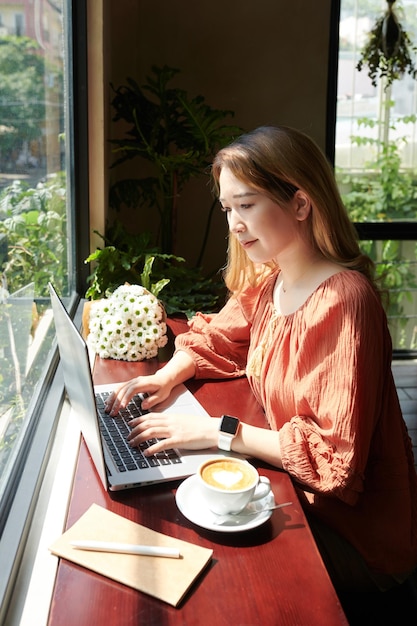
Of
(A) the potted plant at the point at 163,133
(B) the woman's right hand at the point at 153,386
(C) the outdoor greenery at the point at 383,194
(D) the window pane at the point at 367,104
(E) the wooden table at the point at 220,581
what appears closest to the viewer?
(E) the wooden table at the point at 220,581

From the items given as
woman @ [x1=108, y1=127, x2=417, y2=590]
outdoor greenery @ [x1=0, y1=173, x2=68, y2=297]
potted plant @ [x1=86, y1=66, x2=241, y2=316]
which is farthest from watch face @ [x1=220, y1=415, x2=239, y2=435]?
potted plant @ [x1=86, y1=66, x2=241, y2=316]

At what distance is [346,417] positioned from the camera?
1.25 metres

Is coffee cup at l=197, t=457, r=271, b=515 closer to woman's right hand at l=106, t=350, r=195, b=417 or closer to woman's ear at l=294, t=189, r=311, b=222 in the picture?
woman's right hand at l=106, t=350, r=195, b=417

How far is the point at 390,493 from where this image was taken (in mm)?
1405

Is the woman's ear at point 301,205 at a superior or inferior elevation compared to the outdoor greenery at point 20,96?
inferior

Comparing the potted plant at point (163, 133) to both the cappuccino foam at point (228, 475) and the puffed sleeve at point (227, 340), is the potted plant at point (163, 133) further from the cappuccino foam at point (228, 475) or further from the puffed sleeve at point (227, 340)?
the cappuccino foam at point (228, 475)

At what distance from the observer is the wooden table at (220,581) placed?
0.88 meters

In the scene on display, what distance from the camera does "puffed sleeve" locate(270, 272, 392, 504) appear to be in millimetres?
1247

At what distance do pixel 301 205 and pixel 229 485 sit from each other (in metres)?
0.65

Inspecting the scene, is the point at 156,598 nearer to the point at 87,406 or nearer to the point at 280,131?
the point at 87,406

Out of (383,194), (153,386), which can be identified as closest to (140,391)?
(153,386)

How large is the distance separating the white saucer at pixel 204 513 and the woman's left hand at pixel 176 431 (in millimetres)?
126

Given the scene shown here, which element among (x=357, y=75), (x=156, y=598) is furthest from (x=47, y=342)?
(x=357, y=75)

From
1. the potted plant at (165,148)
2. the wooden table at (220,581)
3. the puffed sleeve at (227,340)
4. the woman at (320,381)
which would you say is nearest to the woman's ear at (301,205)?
the woman at (320,381)
